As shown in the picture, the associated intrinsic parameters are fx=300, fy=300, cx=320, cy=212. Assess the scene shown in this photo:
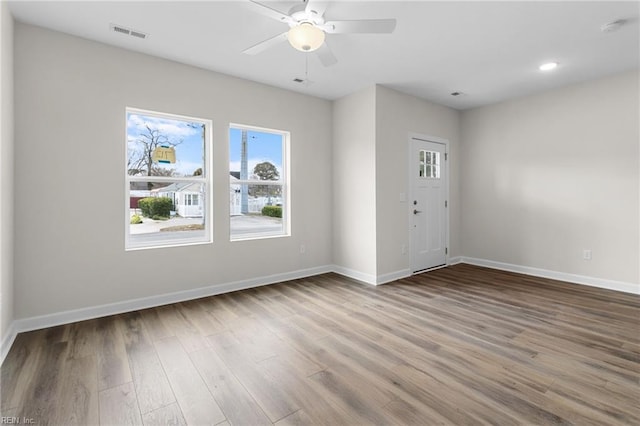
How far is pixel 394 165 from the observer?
4.43 m

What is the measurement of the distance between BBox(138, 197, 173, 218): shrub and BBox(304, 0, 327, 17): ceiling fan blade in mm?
2574

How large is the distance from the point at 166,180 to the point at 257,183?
1181 mm

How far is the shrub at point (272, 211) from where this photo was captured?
4.39 metres

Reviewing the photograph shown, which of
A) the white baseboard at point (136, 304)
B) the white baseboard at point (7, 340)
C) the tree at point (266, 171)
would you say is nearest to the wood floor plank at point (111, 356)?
the white baseboard at point (136, 304)

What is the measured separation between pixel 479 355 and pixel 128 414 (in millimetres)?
2388

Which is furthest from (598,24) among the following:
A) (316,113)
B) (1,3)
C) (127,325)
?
(127,325)

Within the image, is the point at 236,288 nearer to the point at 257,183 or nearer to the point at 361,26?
the point at 257,183

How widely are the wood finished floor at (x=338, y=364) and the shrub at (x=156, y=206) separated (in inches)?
42.7

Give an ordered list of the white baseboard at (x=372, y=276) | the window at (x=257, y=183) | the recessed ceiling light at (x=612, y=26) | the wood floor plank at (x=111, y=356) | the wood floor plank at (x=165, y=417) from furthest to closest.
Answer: the white baseboard at (x=372, y=276)
the window at (x=257, y=183)
the recessed ceiling light at (x=612, y=26)
the wood floor plank at (x=111, y=356)
the wood floor plank at (x=165, y=417)

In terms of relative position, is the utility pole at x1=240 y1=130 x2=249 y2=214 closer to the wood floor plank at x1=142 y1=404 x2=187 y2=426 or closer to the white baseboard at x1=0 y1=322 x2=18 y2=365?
the white baseboard at x1=0 y1=322 x2=18 y2=365

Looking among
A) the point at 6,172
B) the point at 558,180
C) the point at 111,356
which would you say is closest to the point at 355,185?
the point at 558,180

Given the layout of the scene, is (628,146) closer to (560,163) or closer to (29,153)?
(560,163)

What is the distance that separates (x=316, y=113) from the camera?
471 centimetres

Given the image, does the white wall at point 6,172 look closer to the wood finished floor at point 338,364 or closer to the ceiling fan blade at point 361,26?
the wood finished floor at point 338,364
